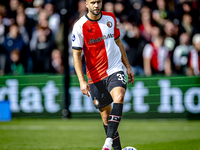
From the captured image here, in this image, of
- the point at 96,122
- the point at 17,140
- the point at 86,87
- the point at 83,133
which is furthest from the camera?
the point at 96,122

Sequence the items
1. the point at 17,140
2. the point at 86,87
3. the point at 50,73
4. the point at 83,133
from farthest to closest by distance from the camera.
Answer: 1. the point at 50,73
2. the point at 83,133
3. the point at 17,140
4. the point at 86,87

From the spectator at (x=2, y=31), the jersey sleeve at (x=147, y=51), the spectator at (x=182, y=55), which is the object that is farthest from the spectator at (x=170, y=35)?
the spectator at (x=2, y=31)

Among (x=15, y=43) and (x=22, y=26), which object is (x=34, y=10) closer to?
(x=22, y=26)

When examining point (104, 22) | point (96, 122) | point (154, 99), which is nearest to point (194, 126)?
point (154, 99)

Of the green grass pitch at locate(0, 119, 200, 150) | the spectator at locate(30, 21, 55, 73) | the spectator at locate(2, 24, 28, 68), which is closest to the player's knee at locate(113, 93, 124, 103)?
the green grass pitch at locate(0, 119, 200, 150)

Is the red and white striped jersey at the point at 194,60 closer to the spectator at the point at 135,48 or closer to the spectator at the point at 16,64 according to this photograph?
the spectator at the point at 135,48

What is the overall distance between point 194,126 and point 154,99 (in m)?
1.53

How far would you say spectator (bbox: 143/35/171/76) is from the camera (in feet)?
37.0

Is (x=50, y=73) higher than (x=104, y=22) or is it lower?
lower

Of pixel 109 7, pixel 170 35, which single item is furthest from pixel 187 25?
pixel 109 7

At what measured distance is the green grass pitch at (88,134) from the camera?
7.16 meters

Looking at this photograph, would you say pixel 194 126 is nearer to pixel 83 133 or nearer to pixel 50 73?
pixel 83 133

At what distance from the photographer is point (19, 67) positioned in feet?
38.7

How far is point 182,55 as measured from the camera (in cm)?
1134
